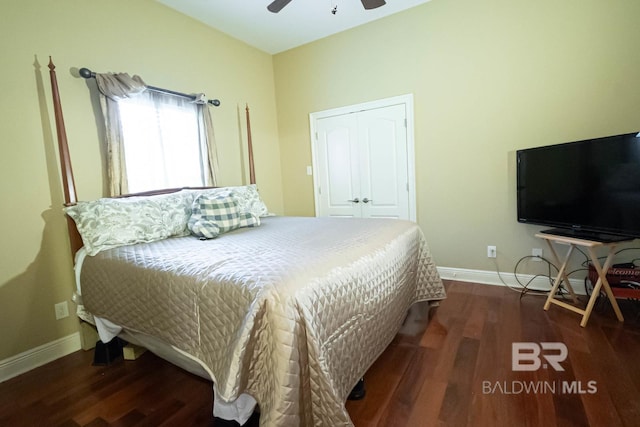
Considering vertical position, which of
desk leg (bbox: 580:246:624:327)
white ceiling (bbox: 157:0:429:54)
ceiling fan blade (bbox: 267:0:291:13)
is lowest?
desk leg (bbox: 580:246:624:327)

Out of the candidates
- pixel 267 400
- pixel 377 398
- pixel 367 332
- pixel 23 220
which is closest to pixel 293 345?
pixel 267 400

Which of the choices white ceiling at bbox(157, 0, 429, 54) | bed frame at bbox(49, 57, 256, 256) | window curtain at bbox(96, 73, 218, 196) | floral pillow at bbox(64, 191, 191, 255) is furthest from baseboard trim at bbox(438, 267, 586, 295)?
bed frame at bbox(49, 57, 256, 256)

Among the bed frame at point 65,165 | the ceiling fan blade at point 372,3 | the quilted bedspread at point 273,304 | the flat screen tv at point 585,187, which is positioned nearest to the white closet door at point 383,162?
the flat screen tv at point 585,187

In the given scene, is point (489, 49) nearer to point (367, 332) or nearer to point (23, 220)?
point (367, 332)

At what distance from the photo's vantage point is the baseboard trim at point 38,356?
1.90 meters

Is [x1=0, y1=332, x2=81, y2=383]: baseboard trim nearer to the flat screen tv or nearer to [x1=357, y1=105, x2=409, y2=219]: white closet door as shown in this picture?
[x1=357, y1=105, x2=409, y2=219]: white closet door

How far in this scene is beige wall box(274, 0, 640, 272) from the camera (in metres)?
2.41

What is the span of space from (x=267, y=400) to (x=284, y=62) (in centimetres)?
392

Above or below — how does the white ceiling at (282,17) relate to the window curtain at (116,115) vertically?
above

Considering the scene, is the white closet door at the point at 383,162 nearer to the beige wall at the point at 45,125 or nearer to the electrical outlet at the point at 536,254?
the electrical outlet at the point at 536,254

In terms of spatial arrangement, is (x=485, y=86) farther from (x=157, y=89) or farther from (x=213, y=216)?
(x=157, y=89)

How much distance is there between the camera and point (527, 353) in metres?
1.83

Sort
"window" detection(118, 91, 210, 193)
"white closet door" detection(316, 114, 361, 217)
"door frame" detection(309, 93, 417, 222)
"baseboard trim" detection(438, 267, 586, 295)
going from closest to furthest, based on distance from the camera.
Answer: "window" detection(118, 91, 210, 193) < "baseboard trim" detection(438, 267, 586, 295) < "door frame" detection(309, 93, 417, 222) < "white closet door" detection(316, 114, 361, 217)

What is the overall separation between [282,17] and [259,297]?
10.1 ft
